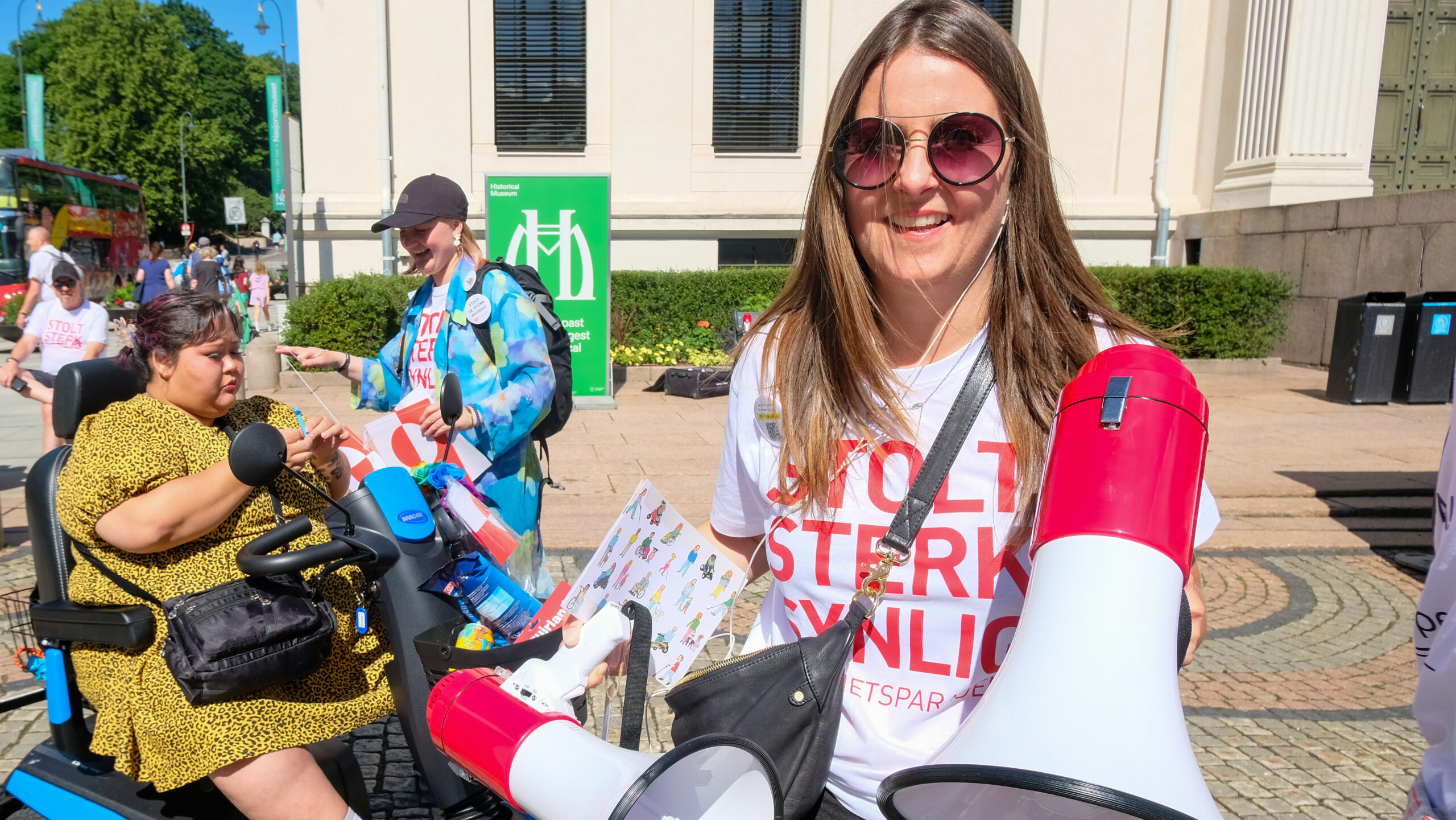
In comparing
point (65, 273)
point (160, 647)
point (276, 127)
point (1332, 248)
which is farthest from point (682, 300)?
point (160, 647)

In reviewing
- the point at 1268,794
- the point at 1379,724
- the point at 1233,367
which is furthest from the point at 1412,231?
the point at 1268,794

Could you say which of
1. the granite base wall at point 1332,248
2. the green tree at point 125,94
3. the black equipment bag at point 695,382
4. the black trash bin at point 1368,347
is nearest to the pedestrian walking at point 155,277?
the black equipment bag at point 695,382

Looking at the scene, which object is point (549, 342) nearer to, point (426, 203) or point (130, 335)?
point (426, 203)

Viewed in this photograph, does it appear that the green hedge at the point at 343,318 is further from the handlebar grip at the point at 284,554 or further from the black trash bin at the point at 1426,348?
the black trash bin at the point at 1426,348

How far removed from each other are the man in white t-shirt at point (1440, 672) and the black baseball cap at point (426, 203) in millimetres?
2899

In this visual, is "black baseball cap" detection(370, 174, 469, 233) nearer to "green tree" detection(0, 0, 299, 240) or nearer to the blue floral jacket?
the blue floral jacket

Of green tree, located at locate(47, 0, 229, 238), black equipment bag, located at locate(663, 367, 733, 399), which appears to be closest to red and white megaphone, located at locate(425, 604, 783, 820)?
black equipment bag, located at locate(663, 367, 733, 399)

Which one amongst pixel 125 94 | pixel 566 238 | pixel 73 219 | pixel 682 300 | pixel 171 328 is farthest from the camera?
pixel 125 94

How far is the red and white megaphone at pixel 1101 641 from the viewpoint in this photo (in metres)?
0.97

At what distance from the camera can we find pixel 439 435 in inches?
114

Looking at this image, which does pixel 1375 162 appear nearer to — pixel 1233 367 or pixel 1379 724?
pixel 1233 367

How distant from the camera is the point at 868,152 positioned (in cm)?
151

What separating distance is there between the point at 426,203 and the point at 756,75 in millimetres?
14999

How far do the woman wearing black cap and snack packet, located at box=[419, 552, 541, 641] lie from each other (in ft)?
1.80
